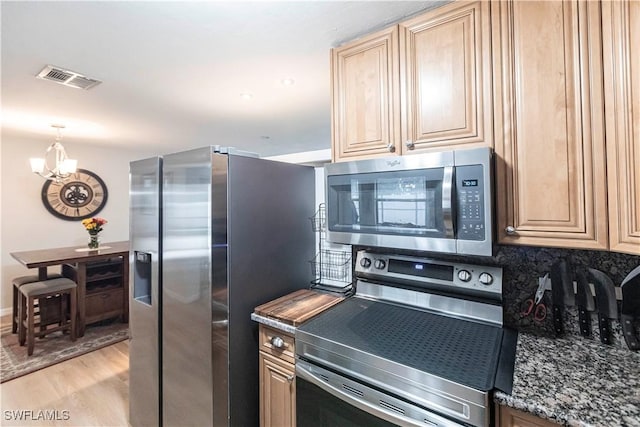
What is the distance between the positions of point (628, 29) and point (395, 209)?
36.4 inches

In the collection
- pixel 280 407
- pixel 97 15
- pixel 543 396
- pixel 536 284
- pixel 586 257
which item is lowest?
pixel 280 407

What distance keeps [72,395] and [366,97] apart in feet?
10.2

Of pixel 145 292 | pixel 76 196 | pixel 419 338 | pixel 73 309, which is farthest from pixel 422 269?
pixel 76 196

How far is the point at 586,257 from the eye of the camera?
1.23 m

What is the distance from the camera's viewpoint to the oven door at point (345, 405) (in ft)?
3.19

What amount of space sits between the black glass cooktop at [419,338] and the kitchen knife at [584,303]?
302 millimetres

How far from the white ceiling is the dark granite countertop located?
60.7 inches

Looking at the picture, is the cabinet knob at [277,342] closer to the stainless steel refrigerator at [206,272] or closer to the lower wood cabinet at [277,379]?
the lower wood cabinet at [277,379]

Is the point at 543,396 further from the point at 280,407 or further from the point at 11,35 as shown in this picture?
the point at 11,35

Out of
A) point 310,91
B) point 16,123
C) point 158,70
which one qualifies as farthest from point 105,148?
point 310,91

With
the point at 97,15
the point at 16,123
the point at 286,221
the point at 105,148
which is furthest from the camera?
the point at 105,148

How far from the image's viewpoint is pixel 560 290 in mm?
1216

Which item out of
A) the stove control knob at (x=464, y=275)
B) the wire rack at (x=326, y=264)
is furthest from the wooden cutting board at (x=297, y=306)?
the stove control knob at (x=464, y=275)

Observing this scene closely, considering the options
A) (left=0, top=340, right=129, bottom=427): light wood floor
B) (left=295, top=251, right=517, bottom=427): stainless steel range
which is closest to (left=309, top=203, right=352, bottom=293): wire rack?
(left=295, top=251, right=517, bottom=427): stainless steel range
